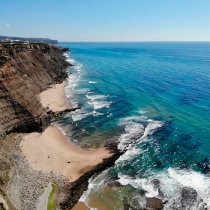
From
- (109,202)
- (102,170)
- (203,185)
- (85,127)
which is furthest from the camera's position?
(85,127)

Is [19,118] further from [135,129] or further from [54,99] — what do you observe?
[135,129]

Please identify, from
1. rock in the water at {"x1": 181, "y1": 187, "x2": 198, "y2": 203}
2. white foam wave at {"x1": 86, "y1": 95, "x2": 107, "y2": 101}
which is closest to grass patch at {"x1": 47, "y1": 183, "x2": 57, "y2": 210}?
rock in the water at {"x1": 181, "y1": 187, "x2": 198, "y2": 203}

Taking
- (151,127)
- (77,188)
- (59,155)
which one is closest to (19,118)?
(59,155)

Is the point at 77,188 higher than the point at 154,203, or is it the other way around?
the point at 77,188

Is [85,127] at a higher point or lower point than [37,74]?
lower

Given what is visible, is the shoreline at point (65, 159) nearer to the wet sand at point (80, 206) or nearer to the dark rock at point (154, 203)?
the wet sand at point (80, 206)

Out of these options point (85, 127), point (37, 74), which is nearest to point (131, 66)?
point (37, 74)

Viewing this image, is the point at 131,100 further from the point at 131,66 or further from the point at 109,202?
the point at 131,66

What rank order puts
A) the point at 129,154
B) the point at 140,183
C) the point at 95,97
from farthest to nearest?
the point at 95,97 → the point at 129,154 → the point at 140,183
